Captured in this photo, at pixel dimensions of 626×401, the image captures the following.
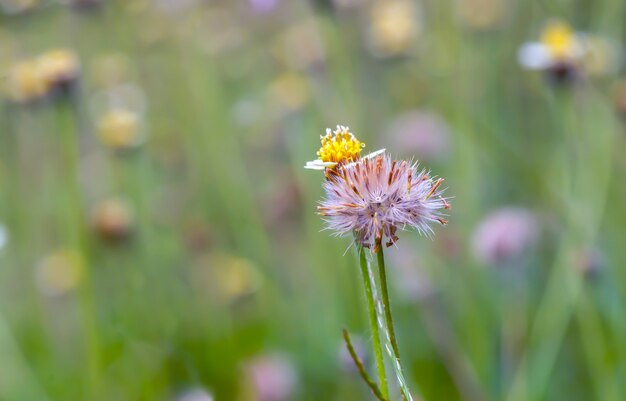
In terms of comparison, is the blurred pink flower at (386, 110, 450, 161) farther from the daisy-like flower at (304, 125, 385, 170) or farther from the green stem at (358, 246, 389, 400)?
the green stem at (358, 246, 389, 400)

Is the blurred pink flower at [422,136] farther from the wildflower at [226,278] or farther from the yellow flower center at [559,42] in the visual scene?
the yellow flower center at [559,42]

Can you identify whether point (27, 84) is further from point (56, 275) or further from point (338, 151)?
point (338, 151)

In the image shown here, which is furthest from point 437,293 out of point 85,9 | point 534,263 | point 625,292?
point 85,9

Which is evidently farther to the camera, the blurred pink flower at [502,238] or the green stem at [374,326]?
the blurred pink flower at [502,238]

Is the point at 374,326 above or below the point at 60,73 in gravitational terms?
below

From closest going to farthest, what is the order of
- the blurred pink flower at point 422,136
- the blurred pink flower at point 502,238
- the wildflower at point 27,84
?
the blurred pink flower at point 502,238 → the wildflower at point 27,84 → the blurred pink flower at point 422,136

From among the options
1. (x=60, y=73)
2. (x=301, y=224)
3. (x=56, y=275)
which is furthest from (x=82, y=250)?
(x=301, y=224)

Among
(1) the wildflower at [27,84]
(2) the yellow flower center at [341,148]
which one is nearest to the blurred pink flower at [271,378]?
(1) the wildflower at [27,84]
